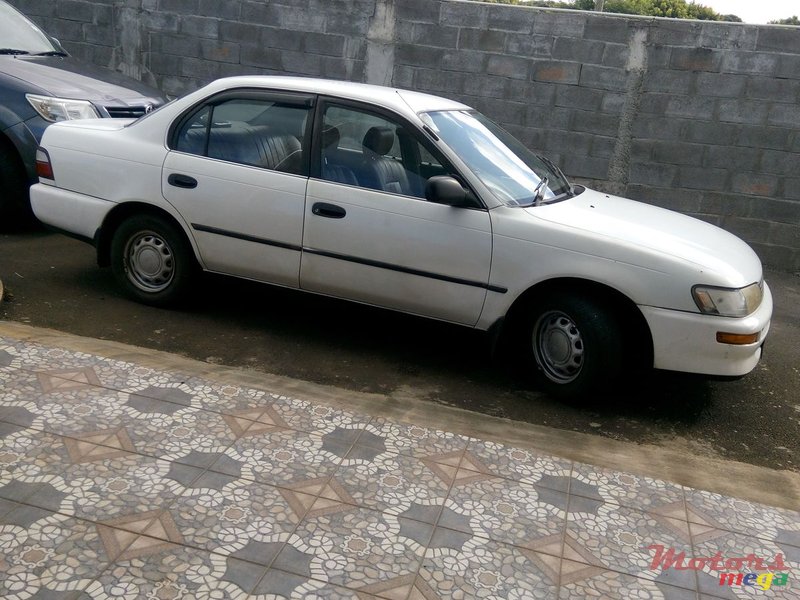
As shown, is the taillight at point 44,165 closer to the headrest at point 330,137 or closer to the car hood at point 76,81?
the car hood at point 76,81

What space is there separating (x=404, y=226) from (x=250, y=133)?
4.09 feet

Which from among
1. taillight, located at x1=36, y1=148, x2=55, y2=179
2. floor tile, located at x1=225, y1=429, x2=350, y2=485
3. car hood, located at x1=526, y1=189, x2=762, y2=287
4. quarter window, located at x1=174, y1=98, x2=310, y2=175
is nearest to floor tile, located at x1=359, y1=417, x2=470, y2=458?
floor tile, located at x1=225, y1=429, x2=350, y2=485

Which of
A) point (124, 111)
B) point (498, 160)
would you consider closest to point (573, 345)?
point (498, 160)

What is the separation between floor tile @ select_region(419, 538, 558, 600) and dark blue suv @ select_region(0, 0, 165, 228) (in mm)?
5407

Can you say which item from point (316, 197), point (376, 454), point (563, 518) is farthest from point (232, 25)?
point (563, 518)

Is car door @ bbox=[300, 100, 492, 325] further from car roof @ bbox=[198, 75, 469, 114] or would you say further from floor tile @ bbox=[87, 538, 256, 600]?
floor tile @ bbox=[87, 538, 256, 600]

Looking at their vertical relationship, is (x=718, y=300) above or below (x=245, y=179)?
below

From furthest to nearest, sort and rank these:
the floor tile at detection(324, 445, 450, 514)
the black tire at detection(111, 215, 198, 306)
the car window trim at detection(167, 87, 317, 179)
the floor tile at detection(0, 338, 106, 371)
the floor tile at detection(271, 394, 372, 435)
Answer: the black tire at detection(111, 215, 198, 306), the car window trim at detection(167, 87, 317, 179), the floor tile at detection(0, 338, 106, 371), the floor tile at detection(271, 394, 372, 435), the floor tile at detection(324, 445, 450, 514)

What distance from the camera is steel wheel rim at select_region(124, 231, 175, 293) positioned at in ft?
17.7

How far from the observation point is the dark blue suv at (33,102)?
672cm

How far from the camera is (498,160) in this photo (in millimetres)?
4977

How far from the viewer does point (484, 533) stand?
307 cm

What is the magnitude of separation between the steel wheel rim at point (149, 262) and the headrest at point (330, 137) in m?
1.31

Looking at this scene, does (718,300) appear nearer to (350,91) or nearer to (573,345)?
(573,345)
